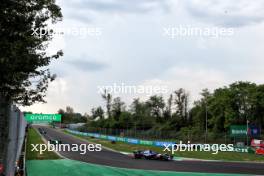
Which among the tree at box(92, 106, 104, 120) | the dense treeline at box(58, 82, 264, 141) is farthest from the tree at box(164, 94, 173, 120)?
the tree at box(92, 106, 104, 120)

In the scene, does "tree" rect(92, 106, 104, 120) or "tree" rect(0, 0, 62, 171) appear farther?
"tree" rect(92, 106, 104, 120)

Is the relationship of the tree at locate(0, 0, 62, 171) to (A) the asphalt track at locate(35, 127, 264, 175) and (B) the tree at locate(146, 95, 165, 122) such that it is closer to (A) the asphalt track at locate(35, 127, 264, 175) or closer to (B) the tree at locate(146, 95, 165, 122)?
(A) the asphalt track at locate(35, 127, 264, 175)

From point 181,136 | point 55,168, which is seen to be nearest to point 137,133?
point 181,136

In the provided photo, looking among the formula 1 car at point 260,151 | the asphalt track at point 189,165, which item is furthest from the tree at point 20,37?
the formula 1 car at point 260,151

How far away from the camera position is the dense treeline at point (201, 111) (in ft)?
275

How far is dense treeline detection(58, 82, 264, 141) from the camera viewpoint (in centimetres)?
8388

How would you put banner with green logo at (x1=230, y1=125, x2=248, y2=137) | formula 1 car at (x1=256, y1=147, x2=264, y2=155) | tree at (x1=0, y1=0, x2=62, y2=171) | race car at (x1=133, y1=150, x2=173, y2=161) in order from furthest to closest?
1. banner with green logo at (x1=230, y1=125, x2=248, y2=137)
2. formula 1 car at (x1=256, y1=147, x2=264, y2=155)
3. race car at (x1=133, y1=150, x2=173, y2=161)
4. tree at (x1=0, y1=0, x2=62, y2=171)

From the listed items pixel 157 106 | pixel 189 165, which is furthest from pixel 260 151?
pixel 157 106

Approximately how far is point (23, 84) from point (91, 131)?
102678 mm

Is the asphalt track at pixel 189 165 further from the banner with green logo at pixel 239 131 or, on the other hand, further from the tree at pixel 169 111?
the tree at pixel 169 111

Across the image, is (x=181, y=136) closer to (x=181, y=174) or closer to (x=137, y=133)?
(x=137, y=133)

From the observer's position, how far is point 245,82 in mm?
90188

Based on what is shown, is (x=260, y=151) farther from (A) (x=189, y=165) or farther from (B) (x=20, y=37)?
(B) (x=20, y=37)

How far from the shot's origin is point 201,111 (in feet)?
335
